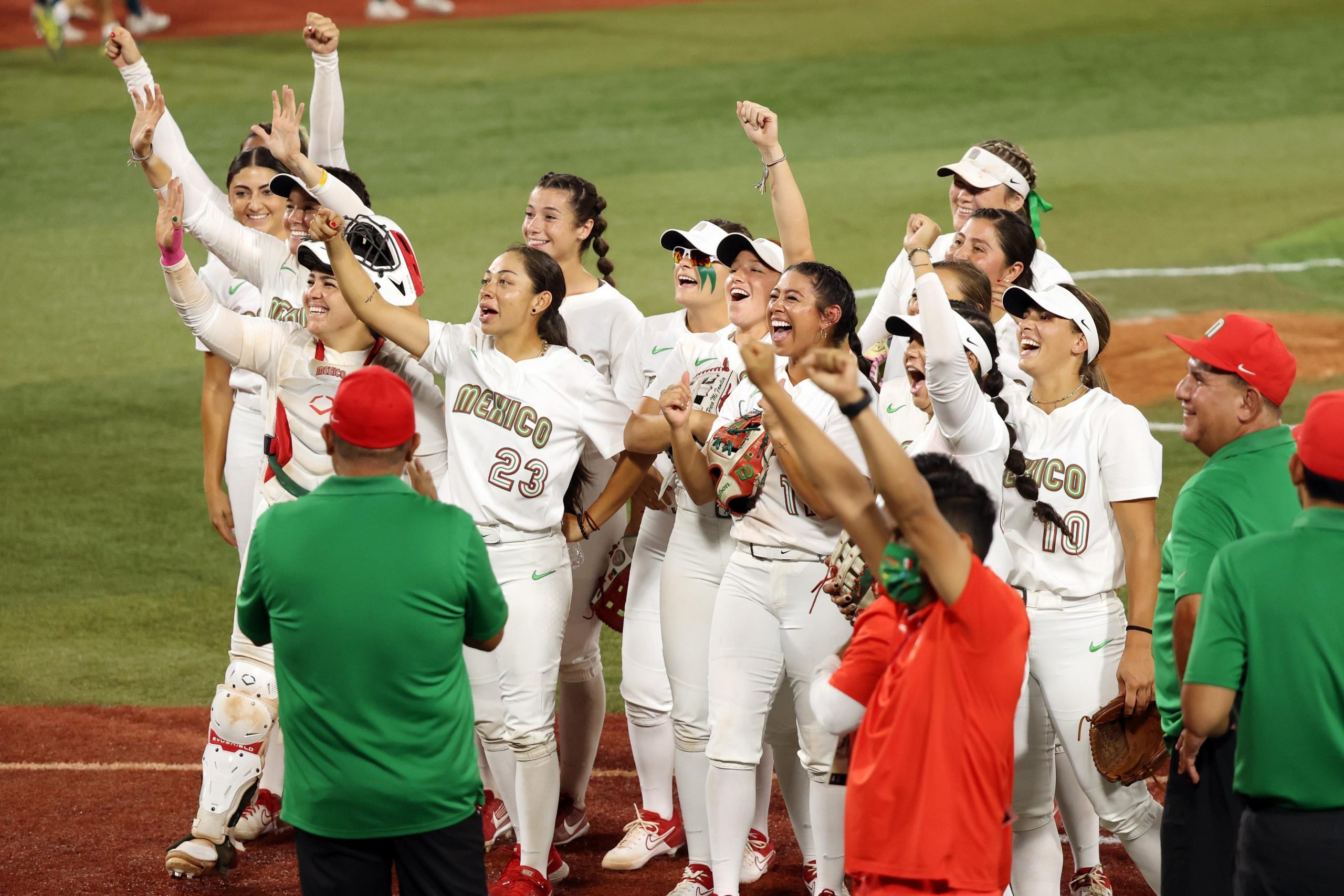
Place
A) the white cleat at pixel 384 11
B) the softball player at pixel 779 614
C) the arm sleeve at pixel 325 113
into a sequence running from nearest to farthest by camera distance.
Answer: the softball player at pixel 779 614 < the arm sleeve at pixel 325 113 < the white cleat at pixel 384 11

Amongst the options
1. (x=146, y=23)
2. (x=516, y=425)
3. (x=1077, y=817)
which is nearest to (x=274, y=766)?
(x=516, y=425)

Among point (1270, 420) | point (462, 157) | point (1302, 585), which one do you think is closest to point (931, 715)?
point (1302, 585)

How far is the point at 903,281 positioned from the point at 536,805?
223cm

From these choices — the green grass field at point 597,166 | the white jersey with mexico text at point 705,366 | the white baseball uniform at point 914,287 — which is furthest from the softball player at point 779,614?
the green grass field at point 597,166

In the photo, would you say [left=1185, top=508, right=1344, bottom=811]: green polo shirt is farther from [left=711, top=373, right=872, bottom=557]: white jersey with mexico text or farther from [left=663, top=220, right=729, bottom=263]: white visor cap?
[left=663, top=220, right=729, bottom=263]: white visor cap

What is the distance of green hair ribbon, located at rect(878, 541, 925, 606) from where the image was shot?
9.71 feet

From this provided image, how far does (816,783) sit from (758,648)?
16.4 inches

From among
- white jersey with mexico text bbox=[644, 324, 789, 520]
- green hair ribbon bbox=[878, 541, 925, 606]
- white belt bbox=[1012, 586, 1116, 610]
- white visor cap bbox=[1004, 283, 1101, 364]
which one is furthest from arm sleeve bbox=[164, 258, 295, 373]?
green hair ribbon bbox=[878, 541, 925, 606]

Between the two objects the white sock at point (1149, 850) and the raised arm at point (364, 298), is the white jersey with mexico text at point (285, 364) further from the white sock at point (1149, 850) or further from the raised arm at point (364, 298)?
the white sock at point (1149, 850)

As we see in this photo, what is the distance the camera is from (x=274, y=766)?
5.51 metres

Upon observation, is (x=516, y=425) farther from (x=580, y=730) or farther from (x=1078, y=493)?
A: (x=1078, y=493)

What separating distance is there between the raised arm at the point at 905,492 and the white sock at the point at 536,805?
2.14 meters

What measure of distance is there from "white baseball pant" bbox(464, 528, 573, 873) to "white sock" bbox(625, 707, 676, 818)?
0.56 m

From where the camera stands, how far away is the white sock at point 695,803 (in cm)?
482
